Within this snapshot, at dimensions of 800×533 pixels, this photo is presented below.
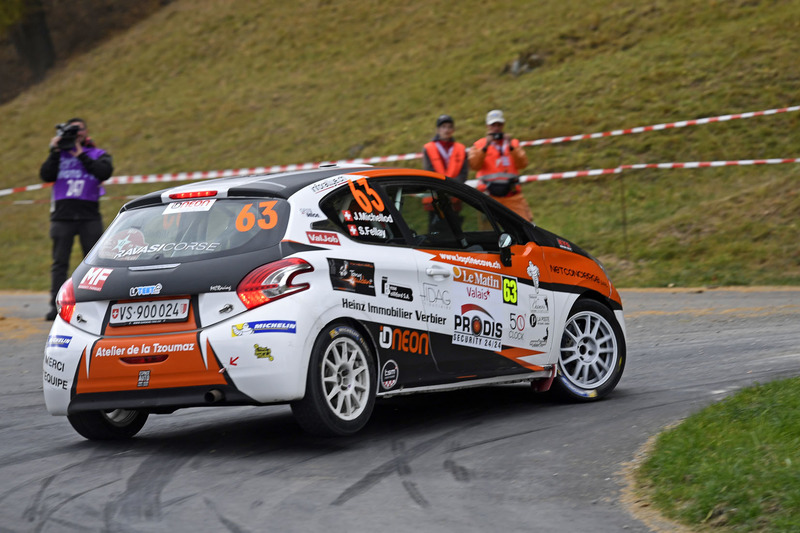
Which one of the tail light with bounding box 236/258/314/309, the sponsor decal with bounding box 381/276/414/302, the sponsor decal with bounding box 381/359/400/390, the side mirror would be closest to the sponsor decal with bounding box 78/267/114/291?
the tail light with bounding box 236/258/314/309

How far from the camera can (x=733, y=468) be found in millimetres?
5203

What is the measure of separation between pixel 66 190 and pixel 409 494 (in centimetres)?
895

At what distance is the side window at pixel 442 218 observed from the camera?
731 cm

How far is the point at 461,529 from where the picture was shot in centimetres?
496

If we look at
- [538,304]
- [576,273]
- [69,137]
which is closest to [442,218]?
[538,304]

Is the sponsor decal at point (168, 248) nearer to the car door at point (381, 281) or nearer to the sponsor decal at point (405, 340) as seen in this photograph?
the car door at point (381, 281)

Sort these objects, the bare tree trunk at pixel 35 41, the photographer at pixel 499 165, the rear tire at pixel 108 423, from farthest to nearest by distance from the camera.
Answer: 1. the bare tree trunk at pixel 35 41
2. the photographer at pixel 499 165
3. the rear tire at pixel 108 423

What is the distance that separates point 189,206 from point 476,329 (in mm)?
1919

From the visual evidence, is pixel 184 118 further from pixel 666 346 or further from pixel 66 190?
pixel 666 346

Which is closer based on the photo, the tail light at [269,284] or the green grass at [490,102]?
the tail light at [269,284]

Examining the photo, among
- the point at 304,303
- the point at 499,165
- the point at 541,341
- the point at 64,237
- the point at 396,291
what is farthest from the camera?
the point at 64,237

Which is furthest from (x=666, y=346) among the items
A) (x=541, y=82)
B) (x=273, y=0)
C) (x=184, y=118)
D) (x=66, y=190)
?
(x=273, y=0)

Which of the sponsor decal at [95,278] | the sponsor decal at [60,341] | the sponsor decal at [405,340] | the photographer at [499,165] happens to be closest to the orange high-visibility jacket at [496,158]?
the photographer at [499,165]

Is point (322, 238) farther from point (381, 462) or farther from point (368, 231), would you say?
point (381, 462)
